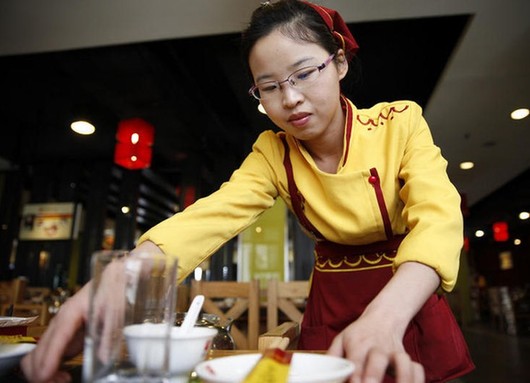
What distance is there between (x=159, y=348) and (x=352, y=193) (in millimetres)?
616

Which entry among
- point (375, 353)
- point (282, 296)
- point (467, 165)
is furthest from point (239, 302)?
point (467, 165)

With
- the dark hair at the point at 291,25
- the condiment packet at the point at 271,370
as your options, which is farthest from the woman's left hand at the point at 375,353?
the dark hair at the point at 291,25

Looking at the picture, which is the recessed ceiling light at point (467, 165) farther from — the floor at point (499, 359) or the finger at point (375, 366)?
the finger at point (375, 366)

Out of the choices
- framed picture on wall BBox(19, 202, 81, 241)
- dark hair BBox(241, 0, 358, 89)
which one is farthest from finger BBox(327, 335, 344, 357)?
framed picture on wall BBox(19, 202, 81, 241)

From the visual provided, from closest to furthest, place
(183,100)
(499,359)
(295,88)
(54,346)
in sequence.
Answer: (54,346), (295,88), (183,100), (499,359)

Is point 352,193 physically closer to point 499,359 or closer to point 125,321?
point 125,321

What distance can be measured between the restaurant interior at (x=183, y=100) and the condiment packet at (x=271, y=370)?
123 cm

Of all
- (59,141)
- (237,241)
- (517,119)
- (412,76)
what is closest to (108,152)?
(59,141)

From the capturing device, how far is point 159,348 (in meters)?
0.47

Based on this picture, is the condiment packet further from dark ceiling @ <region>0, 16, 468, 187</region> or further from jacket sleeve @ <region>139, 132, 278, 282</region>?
dark ceiling @ <region>0, 16, 468, 187</region>

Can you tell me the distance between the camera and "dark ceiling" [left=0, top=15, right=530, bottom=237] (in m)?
4.02

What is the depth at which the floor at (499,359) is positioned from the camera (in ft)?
13.7

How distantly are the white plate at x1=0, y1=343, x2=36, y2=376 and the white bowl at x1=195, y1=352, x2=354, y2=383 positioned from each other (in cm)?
34

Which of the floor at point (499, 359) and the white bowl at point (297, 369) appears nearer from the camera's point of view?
the white bowl at point (297, 369)
